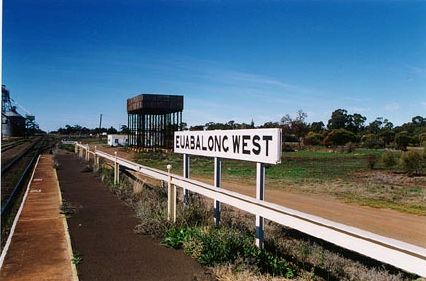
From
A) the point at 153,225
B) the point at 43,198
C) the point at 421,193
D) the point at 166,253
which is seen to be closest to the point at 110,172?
the point at 43,198

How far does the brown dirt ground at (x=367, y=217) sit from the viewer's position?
11.0 metres

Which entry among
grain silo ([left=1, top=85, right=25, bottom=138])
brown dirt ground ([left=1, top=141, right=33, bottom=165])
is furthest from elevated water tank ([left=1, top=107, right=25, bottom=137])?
brown dirt ground ([left=1, top=141, right=33, bottom=165])

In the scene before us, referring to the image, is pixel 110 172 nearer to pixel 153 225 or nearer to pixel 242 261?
pixel 153 225

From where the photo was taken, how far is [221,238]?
5.39 metres

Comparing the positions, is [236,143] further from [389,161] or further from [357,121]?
[357,121]

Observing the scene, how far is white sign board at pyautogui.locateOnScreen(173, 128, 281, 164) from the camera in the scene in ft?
17.1

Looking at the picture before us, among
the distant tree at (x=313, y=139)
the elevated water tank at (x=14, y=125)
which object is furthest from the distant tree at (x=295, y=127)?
the elevated water tank at (x=14, y=125)

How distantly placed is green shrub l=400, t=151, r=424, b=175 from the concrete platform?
2635cm

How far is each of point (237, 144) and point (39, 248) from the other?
2.85 meters

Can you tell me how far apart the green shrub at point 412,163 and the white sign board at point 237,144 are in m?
26.1

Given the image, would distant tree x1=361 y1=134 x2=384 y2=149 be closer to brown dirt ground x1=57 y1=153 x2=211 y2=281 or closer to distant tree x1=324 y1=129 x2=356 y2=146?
distant tree x1=324 y1=129 x2=356 y2=146

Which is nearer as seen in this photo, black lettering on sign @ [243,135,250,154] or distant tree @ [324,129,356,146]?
black lettering on sign @ [243,135,250,154]

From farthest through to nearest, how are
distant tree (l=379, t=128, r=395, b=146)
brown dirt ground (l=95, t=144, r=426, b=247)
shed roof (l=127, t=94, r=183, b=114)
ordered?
distant tree (l=379, t=128, r=395, b=146) → shed roof (l=127, t=94, r=183, b=114) → brown dirt ground (l=95, t=144, r=426, b=247)

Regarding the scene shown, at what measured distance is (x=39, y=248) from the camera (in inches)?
243
